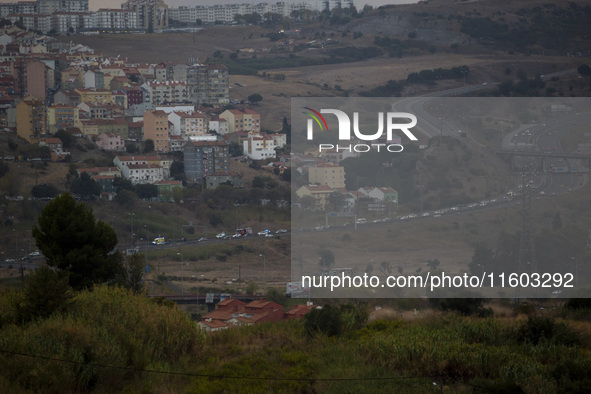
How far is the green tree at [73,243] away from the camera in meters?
5.66

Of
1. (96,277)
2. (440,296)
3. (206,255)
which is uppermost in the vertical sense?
(96,277)

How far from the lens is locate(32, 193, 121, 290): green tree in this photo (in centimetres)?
566

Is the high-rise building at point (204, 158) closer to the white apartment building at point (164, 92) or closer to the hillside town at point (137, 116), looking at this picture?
the hillside town at point (137, 116)

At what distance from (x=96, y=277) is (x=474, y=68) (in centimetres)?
2603

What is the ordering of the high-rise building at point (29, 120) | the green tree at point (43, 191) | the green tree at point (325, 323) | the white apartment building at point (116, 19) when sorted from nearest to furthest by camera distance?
the green tree at point (325, 323), the green tree at point (43, 191), the high-rise building at point (29, 120), the white apartment building at point (116, 19)

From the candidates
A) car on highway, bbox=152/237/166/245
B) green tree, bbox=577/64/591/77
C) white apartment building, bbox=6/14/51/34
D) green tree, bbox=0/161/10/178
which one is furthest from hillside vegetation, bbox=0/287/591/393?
white apartment building, bbox=6/14/51/34

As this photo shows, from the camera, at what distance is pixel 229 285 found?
41.4 feet

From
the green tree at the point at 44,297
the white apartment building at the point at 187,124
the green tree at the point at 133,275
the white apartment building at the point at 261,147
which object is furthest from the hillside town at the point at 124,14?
the green tree at the point at 44,297

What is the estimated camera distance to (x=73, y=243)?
5.75 meters

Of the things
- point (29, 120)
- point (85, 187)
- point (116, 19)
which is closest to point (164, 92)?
point (29, 120)

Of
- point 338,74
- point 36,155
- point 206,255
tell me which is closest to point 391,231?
point 206,255

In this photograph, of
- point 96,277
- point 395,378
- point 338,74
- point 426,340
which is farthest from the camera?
point 338,74

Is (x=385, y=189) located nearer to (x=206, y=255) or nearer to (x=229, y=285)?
(x=229, y=285)

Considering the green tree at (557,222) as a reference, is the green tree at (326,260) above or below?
below
